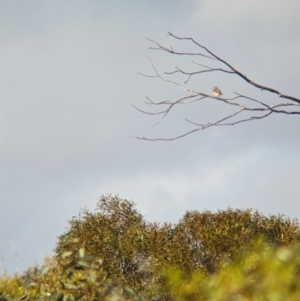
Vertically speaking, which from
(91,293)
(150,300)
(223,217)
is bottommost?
(91,293)

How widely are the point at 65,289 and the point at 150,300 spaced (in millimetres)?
13936

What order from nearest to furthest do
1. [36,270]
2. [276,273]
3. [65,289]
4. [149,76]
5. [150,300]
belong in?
[276,273] → [149,76] → [65,289] → [36,270] → [150,300]

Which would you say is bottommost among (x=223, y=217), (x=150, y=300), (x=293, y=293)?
(x=293, y=293)

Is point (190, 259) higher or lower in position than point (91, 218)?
lower

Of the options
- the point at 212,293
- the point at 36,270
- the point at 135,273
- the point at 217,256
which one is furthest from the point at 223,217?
the point at 212,293

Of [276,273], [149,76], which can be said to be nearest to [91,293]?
[149,76]

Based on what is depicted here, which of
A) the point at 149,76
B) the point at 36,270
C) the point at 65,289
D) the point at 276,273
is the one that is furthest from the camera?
the point at 36,270

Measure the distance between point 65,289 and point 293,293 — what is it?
2.85 meters

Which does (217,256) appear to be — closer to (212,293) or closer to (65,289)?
(65,289)

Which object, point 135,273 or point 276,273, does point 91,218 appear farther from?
point 276,273

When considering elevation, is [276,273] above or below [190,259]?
below

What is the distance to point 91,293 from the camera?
21.3 ft

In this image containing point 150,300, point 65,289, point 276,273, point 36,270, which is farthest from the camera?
point 150,300

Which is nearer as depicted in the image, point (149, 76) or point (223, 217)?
point (149, 76)
